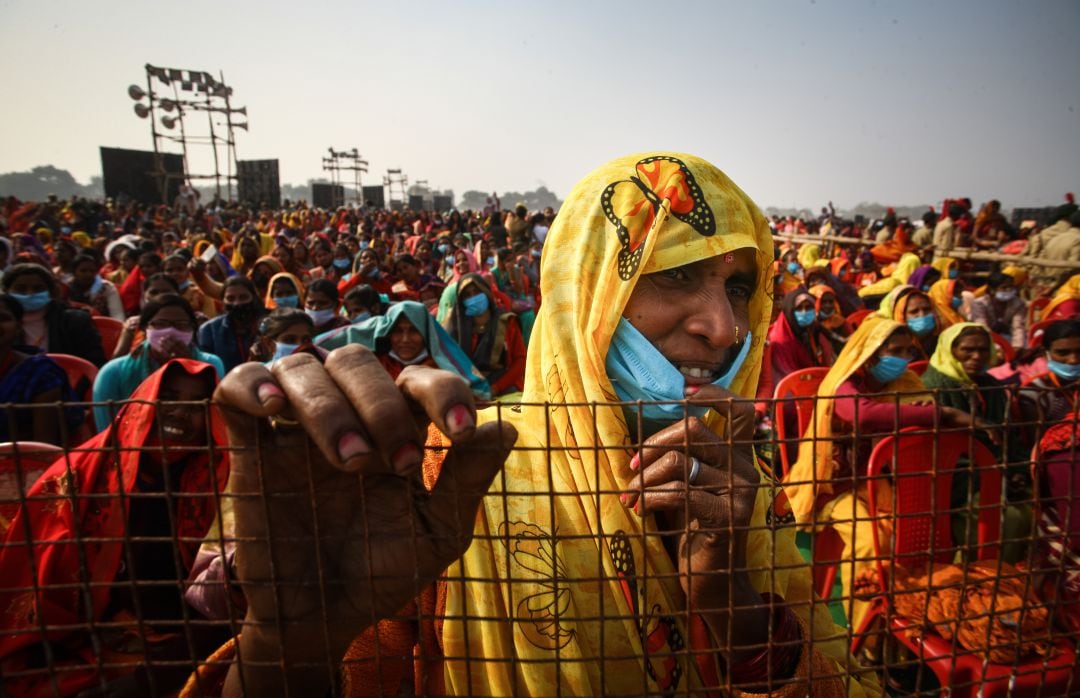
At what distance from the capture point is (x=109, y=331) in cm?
631

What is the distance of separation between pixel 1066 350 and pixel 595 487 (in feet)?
15.9

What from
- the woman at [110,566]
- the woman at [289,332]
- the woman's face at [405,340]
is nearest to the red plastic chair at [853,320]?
the woman's face at [405,340]

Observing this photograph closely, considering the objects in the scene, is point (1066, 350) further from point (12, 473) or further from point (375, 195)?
point (375, 195)

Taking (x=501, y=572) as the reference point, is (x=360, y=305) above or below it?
above

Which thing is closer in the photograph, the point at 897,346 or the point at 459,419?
the point at 459,419

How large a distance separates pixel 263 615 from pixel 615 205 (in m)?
1.23

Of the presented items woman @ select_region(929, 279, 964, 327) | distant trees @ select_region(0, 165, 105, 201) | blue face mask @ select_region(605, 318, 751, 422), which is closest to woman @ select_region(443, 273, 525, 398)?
blue face mask @ select_region(605, 318, 751, 422)

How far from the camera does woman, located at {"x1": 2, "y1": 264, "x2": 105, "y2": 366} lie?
17.3ft

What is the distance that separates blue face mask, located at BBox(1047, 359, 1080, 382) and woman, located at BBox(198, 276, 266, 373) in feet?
23.7

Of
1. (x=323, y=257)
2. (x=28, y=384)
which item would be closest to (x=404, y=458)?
(x=28, y=384)

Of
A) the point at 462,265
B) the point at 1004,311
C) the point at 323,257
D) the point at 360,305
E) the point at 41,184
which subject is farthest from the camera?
the point at 41,184

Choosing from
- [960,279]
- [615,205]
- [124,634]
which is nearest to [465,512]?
[615,205]

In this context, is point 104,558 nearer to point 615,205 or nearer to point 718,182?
point 615,205

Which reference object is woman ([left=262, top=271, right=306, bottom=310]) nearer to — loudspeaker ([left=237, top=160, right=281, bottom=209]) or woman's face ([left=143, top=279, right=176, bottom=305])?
woman's face ([left=143, top=279, right=176, bottom=305])
